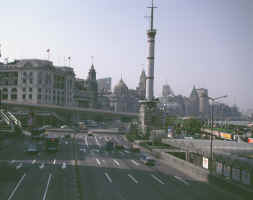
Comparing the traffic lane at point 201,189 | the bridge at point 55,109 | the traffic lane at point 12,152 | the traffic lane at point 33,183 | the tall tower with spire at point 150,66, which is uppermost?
the tall tower with spire at point 150,66

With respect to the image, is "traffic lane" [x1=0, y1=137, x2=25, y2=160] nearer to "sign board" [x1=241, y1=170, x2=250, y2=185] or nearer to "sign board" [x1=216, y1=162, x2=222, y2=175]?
"sign board" [x1=216, y1=162, x2=222, y2=175]

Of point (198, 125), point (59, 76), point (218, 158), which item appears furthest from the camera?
point (59, 76)

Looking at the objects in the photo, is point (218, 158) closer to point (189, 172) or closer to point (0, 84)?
point (189, 172)

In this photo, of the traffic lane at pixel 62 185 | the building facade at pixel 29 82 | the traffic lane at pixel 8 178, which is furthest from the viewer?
A: the building facade at pixel 29 82

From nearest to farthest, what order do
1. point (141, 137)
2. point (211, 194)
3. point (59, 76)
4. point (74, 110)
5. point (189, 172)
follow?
point (211, 194), point (189, 172), point (141, 137), point (74, 110), point (59, 76)

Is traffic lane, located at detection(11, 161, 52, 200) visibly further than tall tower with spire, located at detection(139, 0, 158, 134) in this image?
No

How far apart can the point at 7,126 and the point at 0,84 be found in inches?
2943

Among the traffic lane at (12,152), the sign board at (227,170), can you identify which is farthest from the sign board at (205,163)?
the traffic lane at (12,152)

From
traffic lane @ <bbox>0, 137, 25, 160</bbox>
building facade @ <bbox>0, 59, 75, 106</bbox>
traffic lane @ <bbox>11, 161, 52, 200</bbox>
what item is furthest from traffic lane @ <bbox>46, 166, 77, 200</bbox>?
building facade @ <bbox>0, 59, 75, 106</bbox>

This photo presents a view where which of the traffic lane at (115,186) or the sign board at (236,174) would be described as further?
the sign board at (236,174)

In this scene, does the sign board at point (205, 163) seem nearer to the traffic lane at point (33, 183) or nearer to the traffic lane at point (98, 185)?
the traffic lane at point (98, 185)

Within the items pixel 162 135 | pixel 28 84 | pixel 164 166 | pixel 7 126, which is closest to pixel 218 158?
pixel 164 166

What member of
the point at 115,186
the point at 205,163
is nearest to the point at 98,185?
the point at 115,186

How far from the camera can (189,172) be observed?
4272cm
